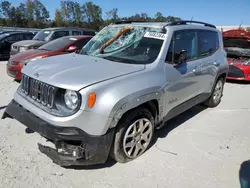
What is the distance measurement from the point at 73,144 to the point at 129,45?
1.78m

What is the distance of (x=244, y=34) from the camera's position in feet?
30.2

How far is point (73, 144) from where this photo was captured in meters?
2.76

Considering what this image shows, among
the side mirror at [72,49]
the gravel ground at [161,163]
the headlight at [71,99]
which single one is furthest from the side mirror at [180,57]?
the side mirror at [72,49]

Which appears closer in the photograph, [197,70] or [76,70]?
[76,70]

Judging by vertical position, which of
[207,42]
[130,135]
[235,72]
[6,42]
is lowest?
[235,72]

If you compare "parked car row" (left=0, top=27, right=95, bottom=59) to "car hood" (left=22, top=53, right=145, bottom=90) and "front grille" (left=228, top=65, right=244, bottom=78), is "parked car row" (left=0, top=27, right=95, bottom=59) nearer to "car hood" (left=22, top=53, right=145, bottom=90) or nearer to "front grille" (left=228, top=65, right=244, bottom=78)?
"car hood" (left=22, top=53, right=145, bottom=90)

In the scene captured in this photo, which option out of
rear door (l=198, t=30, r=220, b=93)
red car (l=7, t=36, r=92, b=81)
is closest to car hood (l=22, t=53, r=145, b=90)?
rear door (l=198, t=30, r=220, b=93)

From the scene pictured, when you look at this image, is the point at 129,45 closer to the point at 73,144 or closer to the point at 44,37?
the point at 73,144

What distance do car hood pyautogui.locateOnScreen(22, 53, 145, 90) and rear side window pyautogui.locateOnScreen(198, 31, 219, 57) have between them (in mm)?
1884

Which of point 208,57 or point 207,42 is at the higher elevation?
point 207,42

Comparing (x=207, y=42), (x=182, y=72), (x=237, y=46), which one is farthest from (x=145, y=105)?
(x=237, y=46)

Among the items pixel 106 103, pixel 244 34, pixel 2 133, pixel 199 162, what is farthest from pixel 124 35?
pixel 244 34

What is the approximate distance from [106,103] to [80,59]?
1.21m

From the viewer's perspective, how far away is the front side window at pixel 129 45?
3.50 metres
